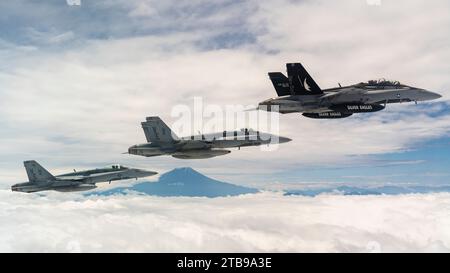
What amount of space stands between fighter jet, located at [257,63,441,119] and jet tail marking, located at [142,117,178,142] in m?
15.1

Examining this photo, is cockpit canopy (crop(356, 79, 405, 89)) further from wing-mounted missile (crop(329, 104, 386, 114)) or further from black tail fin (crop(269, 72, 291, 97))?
black tail fin (crop(269, 72, 291, 97))

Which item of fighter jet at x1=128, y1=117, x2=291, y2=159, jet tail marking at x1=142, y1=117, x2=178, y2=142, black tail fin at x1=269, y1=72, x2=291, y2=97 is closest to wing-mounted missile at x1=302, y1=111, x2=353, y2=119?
black tail fin at x1=269, y1=72, x2=291, y2=97

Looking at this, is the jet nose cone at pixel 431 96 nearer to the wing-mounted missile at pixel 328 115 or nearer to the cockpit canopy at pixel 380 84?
the cockpit canopy at pixel 380 84

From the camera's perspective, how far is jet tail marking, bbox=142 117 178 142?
74.5 m

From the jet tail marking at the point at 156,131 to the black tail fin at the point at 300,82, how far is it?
66.2 ft

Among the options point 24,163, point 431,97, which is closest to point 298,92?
point 431,97

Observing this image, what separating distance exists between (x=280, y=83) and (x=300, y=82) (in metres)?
3.49

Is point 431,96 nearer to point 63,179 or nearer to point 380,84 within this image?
point 380,84

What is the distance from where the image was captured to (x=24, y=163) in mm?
96438

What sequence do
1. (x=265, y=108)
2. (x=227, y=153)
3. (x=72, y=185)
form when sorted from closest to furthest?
(x=265, y=108), (x=227, y=153), (x=72, y=185)

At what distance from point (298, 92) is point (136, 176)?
1630 inches

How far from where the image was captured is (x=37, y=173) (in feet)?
315

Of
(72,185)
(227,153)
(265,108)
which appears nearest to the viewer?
(265,108)

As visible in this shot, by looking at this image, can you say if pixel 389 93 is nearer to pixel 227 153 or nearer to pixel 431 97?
pixel 431 97
